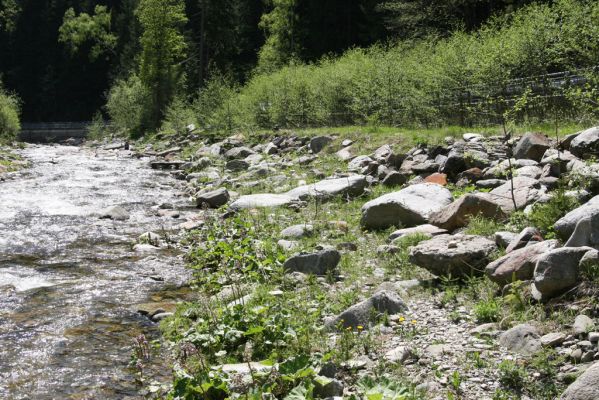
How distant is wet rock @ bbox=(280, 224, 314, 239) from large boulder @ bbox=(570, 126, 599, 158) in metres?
4.81

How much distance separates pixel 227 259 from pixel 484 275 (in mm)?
4370

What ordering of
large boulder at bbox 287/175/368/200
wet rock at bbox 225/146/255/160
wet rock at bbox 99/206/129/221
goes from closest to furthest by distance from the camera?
1. large boulder at bbox 287/175/368/200
2. wet rock at bbox 99/206/129/221
3. wet rock at bbox 225/146/255/160

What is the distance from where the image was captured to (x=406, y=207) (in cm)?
1025

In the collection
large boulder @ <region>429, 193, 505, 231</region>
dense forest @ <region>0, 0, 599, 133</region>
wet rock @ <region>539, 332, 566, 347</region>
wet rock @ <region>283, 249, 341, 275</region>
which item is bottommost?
wet rock @ <region>283, 249, 341, 275</region>

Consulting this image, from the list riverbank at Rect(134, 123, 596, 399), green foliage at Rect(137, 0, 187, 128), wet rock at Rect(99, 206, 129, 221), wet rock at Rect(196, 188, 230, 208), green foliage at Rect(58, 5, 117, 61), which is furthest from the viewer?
green foliage at Rect(58, 5, 117, 61)

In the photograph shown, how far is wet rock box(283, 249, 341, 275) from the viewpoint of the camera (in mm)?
8695

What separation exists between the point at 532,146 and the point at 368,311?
660cm

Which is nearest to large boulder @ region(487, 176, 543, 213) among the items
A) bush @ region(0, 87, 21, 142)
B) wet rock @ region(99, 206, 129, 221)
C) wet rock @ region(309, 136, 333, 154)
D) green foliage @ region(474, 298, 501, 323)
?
green foliage @ region(474, 298, 501, 323)

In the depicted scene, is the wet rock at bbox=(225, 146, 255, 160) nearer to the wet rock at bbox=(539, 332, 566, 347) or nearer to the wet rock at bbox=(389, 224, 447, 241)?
the wet rock at bbox=(389, 224, 447, 241)

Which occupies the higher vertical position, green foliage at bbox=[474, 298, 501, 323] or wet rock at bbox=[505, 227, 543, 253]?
→ wet rock at bbox=[505, 227, 543, 253]

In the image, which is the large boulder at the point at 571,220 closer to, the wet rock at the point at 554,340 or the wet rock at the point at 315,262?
the wet rock at the point at 554,340

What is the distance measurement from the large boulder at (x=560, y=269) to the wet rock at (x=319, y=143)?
16.4 m

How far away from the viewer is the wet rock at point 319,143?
22.2m

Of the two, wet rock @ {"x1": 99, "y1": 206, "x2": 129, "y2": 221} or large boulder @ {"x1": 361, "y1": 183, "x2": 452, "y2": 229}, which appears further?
wet rock @ {"x1": 99, "y1": 206, "x2": 129, "y2": 221}
